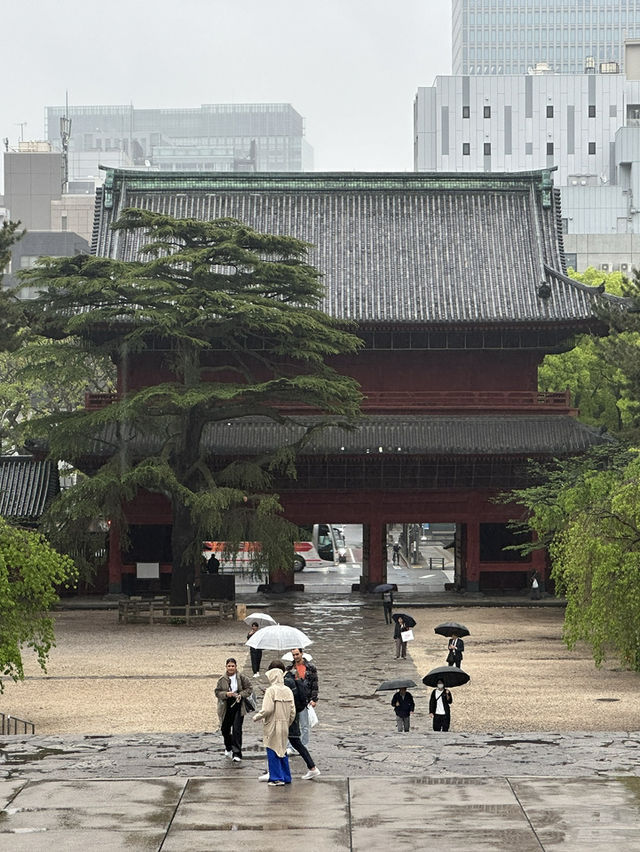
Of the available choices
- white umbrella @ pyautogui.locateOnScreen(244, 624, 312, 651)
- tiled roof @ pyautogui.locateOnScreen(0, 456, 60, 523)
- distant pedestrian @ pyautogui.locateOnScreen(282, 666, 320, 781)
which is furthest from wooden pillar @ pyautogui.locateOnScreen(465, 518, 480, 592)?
distant pedestrian @ pyautogui.locateOnScreen(282, 666, 320, 781)

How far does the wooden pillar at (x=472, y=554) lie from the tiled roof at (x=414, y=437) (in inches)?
117

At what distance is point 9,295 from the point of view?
4653 centimetres

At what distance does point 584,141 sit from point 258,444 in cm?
11634

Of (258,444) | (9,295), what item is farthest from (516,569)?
(9,295)

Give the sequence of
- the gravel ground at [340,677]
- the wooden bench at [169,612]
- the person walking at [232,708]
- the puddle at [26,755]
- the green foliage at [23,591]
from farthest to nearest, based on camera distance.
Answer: the wooden bench at [169,612]
the gravel ground at [340,677]
the green foliage at [23,591]
the puddle at [26,755]
the person walking at [232,708]

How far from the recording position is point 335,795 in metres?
17.8

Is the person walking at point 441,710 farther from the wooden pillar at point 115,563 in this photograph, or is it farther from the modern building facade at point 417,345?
the wooden pillar at point 115,563

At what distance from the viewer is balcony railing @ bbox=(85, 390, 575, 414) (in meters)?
51.8

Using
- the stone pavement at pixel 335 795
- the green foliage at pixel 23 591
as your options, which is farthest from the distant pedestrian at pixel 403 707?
the green foliage at pixel 23 591

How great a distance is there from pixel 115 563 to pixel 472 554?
12895 millimetres

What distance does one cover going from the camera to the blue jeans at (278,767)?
59.5 ft

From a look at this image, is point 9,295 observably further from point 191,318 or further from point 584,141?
point 584,141

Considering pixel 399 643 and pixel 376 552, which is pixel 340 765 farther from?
pixel 376 552

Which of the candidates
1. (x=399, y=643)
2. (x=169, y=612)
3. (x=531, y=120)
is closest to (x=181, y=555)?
(x=169, y=612)
